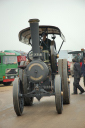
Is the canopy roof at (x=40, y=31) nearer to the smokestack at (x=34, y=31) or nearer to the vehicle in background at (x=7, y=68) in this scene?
the smokestack at (x=34, y=31)

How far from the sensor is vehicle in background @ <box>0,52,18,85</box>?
52.6 ft

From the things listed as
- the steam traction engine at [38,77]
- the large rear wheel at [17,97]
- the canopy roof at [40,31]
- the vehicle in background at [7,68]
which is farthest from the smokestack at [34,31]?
the vehicle in background at [7,68]

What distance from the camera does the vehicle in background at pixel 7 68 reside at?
1605 cm

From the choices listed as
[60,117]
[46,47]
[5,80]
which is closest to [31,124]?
[60,117]

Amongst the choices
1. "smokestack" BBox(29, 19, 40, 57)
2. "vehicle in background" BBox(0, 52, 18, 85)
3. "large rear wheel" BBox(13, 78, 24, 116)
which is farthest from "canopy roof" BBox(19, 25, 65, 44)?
"vehicle in background" BBox(0, 52, 18, 85)

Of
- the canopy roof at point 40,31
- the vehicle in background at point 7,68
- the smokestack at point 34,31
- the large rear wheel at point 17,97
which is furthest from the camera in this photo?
the vehicle in background at point 7,68

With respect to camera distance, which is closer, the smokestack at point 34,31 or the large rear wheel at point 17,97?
the large rear wheel at point 17,97

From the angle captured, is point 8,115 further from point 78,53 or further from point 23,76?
point 78,53

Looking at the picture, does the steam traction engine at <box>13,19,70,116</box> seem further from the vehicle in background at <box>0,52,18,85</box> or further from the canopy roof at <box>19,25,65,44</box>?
the vehicle in background at <box>0,52,18,85</box>

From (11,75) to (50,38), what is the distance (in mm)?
9099

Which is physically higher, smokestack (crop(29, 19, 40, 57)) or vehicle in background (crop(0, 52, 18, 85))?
smokestack (crop(29, 19, 40, 57))

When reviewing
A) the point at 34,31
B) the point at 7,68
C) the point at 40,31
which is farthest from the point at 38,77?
the point at 7,68

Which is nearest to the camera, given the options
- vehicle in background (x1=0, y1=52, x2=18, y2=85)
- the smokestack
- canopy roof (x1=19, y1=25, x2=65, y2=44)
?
the smokestack

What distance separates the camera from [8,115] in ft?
19.9
